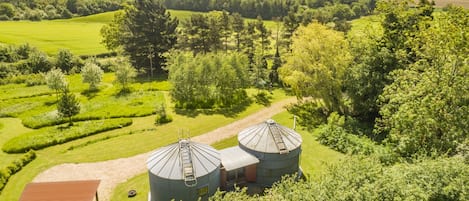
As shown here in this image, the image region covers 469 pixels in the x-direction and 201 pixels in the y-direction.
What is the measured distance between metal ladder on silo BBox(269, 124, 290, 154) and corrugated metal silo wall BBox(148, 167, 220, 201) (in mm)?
5587

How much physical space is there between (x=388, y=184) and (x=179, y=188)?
13.9 m

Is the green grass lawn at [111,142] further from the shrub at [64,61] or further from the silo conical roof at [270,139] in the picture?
the shrub at [64,61]

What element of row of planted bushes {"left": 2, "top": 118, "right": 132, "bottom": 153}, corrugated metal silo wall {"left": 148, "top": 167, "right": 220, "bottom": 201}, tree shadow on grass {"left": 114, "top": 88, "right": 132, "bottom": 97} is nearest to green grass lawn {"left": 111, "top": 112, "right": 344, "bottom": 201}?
corrugated metal silo wall {"left": 148, "top": 167, "right": 220, "bottom": 201}

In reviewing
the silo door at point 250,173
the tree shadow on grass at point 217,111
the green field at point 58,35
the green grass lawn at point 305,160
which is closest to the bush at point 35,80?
the green field at point 58,35

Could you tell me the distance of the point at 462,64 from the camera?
24516 mm

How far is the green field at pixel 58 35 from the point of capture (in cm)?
8381

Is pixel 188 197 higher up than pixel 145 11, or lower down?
lower down

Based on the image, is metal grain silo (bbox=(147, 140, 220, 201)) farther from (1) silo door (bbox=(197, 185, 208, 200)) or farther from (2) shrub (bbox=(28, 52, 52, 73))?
(2) shrub (bbox=(28, 52, 52, 73))

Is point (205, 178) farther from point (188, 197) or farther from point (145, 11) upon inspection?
point (145, 11)

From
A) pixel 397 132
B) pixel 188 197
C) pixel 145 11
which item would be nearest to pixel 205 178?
pixel 188 197

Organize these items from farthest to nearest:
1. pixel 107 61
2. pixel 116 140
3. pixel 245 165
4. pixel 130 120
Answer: pixel 107 61, pixel 130 120, pixel 116 140, pixel 245 165

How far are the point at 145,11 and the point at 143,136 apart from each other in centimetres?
3303

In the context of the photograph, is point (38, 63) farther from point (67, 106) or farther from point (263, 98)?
point (263, 98)

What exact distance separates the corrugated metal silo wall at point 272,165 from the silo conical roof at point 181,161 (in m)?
3.76
